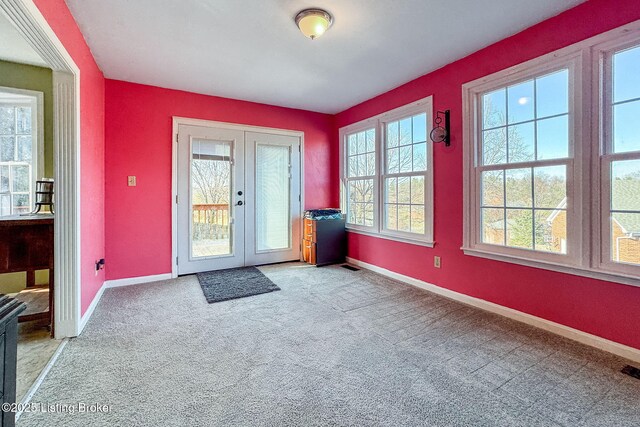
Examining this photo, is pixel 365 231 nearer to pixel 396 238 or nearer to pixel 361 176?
pixel 396 238

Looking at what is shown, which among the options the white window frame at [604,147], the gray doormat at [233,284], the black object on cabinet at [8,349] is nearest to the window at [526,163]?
the white window frame at [604,147]

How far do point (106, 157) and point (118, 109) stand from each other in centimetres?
60

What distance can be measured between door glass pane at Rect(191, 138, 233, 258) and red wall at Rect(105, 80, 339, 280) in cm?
32

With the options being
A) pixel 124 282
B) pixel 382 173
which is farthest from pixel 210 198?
pixel 382 173

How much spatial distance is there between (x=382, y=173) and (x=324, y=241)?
4.45ft

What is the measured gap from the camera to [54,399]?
1513 millimetres

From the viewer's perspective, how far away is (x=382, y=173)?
3.97 meters

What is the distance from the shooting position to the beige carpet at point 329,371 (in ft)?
4.63

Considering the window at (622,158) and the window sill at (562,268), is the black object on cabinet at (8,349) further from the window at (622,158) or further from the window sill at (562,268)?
the window at (622,158)

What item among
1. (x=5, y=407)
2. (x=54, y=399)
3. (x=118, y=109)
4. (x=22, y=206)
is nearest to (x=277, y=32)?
(x=118, y=109)

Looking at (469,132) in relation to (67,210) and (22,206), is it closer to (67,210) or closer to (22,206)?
(67,210)

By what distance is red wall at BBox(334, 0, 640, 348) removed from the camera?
1.97 meters

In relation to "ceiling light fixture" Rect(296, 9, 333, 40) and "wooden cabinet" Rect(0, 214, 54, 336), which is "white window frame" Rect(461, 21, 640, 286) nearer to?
"ceiling light fixture" Rect(296, 9, 333, 40)

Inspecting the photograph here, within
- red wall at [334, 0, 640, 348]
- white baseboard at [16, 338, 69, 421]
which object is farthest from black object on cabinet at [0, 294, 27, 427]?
red wall at [334, 0, 640, 348]
